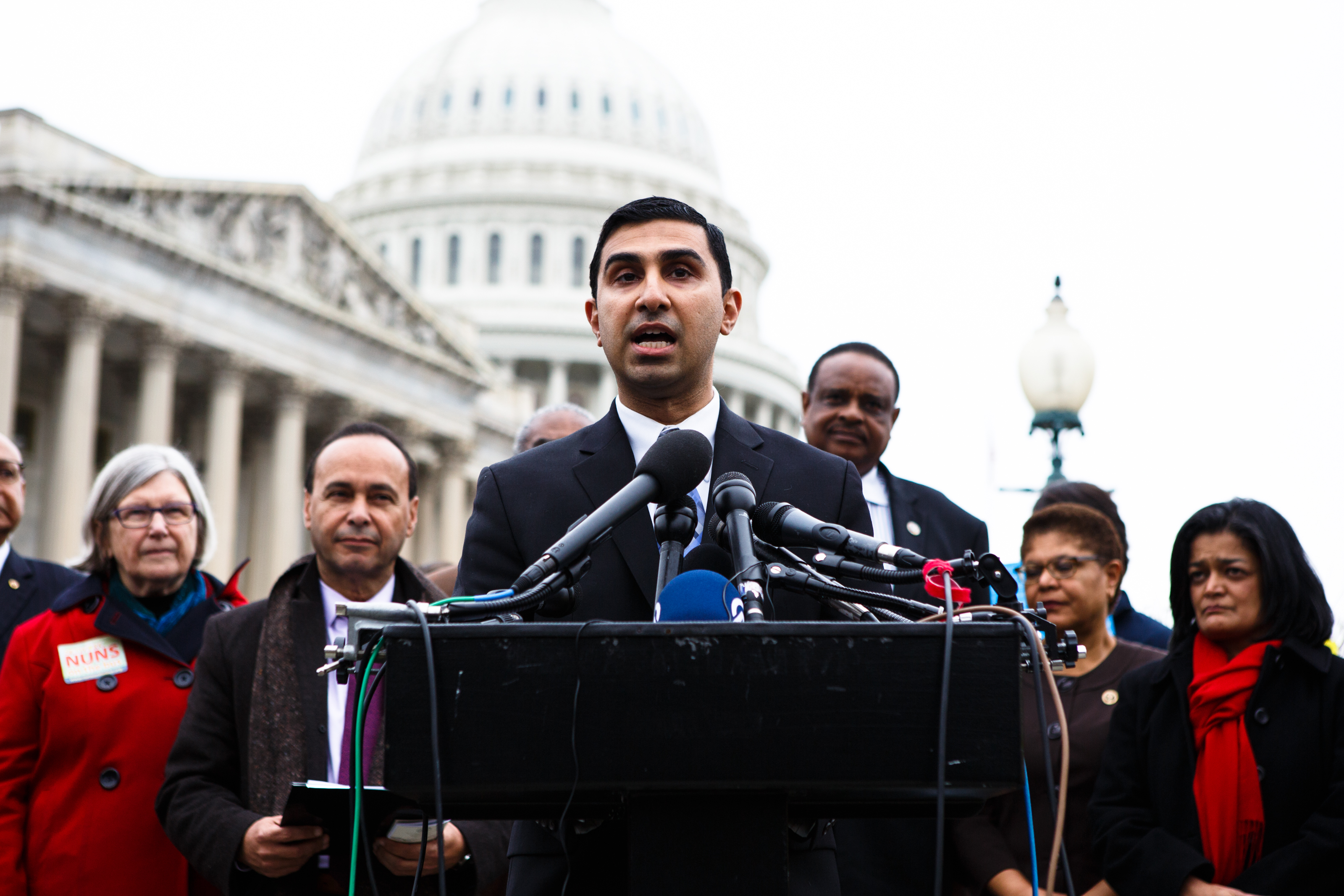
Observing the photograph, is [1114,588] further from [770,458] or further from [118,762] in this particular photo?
[118,762]

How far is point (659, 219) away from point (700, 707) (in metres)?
1.36

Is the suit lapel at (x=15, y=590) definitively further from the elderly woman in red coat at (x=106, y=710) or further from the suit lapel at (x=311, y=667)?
the suit lapel at (x=311, y=667)

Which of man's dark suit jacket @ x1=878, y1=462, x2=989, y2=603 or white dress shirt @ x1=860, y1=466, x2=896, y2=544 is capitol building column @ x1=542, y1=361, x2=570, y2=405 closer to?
white dress shirt @ x1=860, y1=466, x2=896, y2=544

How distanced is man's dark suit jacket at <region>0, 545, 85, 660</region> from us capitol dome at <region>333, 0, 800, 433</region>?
233 feet

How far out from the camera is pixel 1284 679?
523 centimetres

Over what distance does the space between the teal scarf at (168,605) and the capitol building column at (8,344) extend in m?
28.0

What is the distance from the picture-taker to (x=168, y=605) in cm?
594

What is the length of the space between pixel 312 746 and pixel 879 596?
2808 millimetres

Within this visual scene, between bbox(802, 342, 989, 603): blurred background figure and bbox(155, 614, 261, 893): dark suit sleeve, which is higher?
bbox(802, 342, 989, 603): blurred background figure

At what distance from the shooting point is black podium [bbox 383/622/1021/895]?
7.58 feet

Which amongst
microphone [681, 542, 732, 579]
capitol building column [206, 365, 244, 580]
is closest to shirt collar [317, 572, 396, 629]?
microphone [681, 542, 732, 579]

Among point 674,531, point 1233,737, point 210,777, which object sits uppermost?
point 674,531

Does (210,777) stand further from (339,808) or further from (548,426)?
(548,426)

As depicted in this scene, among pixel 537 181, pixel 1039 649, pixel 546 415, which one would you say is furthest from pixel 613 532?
pixel 537 181
